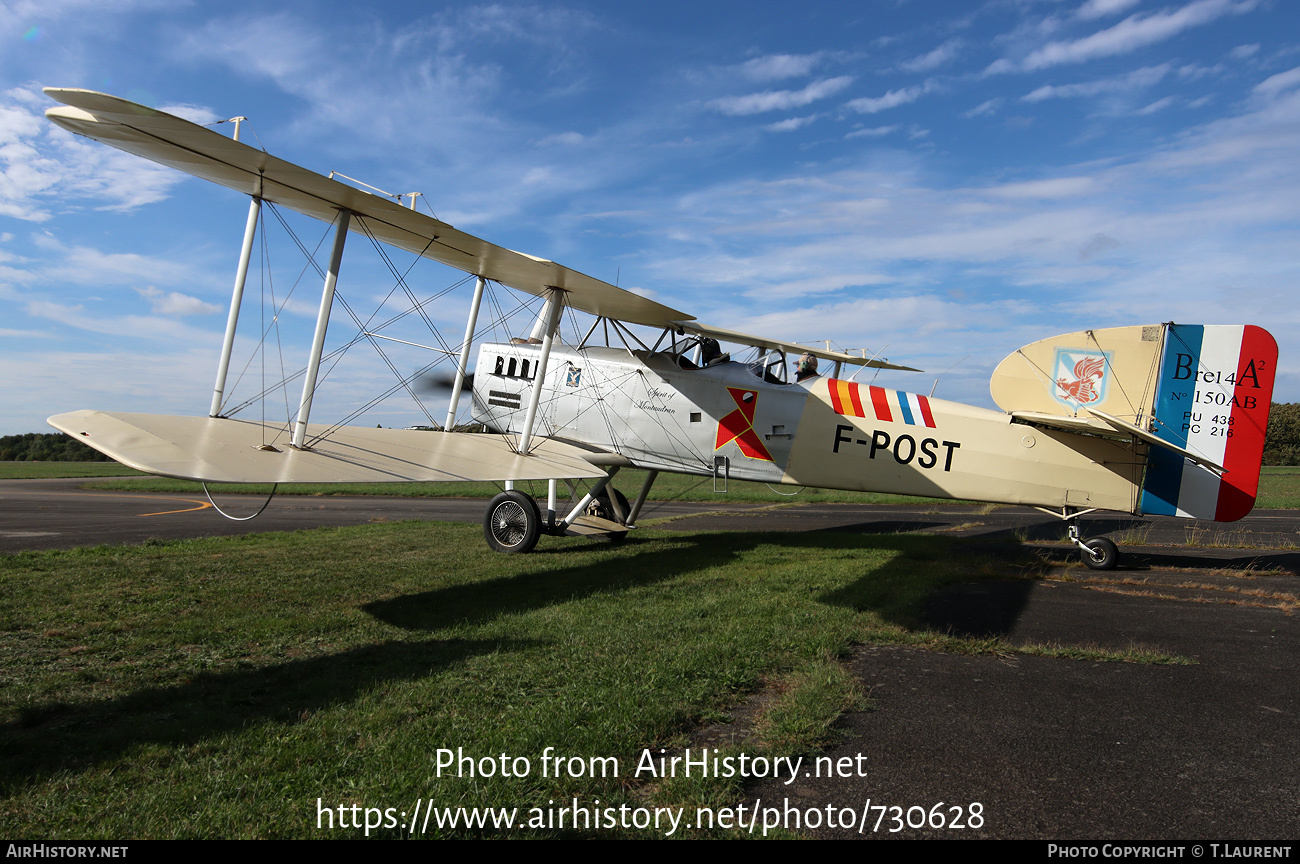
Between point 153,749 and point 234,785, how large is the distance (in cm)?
79

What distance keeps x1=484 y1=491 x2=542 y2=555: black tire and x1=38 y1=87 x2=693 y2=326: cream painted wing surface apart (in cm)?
346

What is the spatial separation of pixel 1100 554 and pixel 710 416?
6203 mm

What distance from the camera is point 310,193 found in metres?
7.64

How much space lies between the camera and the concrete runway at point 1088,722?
3057 mm

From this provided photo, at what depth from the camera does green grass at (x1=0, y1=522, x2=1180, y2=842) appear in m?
3.09

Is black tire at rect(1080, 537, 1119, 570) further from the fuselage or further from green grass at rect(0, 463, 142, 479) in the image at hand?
green grass at rect(0, 463, 142, 479)

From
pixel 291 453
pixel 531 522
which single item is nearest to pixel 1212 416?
pixel 531 522

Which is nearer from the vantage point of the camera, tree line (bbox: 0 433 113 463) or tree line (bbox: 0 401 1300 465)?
tree line (bbox: 0 401 1300 465)

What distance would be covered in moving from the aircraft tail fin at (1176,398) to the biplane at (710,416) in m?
0.02

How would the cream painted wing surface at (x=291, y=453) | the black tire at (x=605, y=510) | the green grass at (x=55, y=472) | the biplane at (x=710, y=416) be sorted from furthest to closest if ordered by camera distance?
the green grass at (x=55, y=472) → the black tire at (x=605, y=510) → the biplane at (x=710, y=416) → the cream painted wing surface at (x=291, y=453)

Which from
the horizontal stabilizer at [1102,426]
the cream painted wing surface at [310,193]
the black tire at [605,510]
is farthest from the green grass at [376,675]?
the cream painted wing surface at [310,193]

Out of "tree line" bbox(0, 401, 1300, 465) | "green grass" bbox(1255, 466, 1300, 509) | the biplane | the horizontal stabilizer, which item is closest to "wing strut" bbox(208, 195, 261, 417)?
the biplane

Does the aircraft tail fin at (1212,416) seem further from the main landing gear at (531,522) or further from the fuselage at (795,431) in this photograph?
the main landing gear at (531,522)

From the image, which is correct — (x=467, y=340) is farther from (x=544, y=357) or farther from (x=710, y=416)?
(x=710, y=416)
